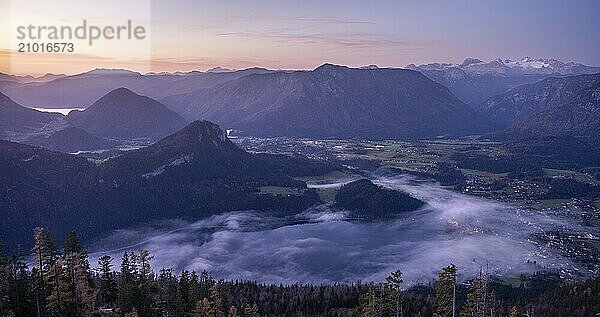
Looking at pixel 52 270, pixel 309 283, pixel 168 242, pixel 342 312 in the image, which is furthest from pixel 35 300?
pixel 168 242

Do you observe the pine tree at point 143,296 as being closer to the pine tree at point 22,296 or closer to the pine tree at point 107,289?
the pine tree at point 107,289

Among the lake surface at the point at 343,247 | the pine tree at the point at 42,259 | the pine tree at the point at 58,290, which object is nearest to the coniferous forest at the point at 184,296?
the pine tree at the point at 42,259

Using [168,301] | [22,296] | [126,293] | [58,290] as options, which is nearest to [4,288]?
[22,296]

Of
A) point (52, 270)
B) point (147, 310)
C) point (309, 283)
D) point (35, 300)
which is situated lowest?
point (309, 283)

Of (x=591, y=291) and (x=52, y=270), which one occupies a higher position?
(x=52, y=270)

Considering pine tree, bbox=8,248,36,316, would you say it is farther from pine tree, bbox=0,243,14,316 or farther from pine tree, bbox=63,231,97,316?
pine tree, bbox=63,231,97,316

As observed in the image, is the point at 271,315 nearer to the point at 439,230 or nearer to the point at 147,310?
the point at 147,310

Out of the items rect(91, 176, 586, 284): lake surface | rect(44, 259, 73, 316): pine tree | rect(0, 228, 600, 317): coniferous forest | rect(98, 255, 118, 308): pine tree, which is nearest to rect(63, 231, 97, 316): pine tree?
rect(0, 228, 600, 317): coniferous forest

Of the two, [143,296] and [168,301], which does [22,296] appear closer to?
[143,296]
